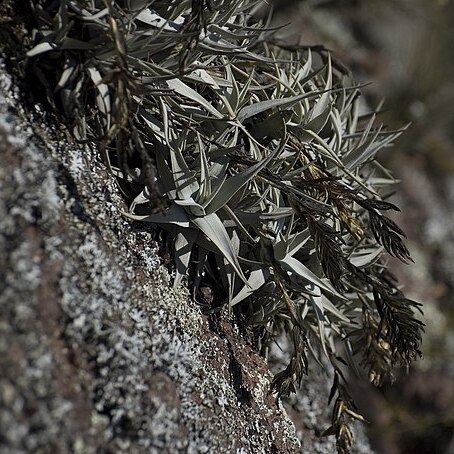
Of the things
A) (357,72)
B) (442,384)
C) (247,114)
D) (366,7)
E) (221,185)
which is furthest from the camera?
(366,7)

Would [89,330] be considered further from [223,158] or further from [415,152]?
[415,152]

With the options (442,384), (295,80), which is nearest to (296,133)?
(295,80)

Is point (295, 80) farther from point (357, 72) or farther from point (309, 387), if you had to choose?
point (357, 72)

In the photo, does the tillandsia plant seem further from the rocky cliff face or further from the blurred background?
the blurred background

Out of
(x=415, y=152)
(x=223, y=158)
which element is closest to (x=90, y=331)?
(x=223, y=158)

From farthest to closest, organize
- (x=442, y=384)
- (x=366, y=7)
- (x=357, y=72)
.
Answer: (x=366, y=7) < (x=357, y=72) < (x=442, y=384)

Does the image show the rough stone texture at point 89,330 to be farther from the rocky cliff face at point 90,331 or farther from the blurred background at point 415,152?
the blurred background at point 415,152

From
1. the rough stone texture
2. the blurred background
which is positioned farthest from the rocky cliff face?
the blurred background
